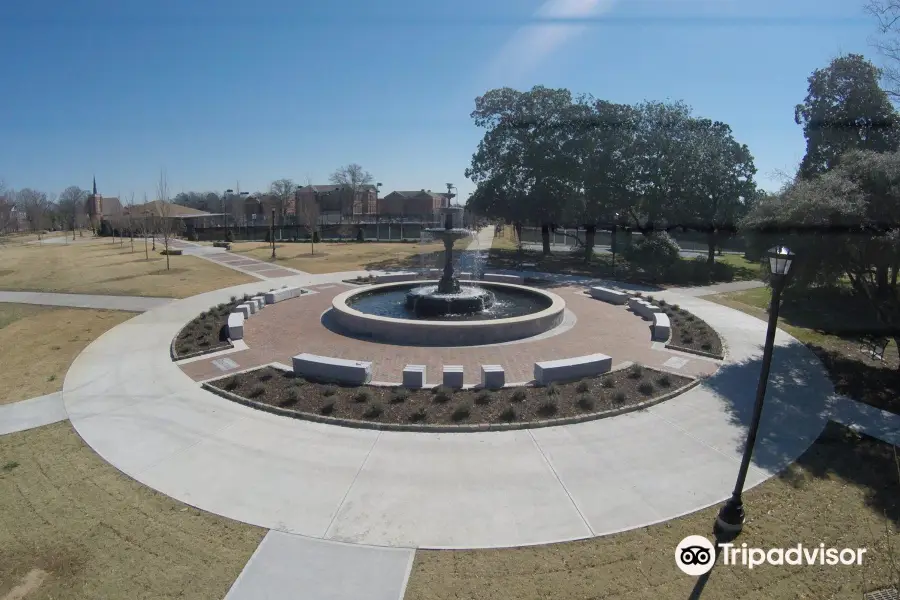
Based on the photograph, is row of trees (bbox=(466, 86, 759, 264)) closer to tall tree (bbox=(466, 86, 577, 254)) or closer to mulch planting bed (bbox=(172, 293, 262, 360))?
tall tree (bbox=(466, 86, 577, 254))

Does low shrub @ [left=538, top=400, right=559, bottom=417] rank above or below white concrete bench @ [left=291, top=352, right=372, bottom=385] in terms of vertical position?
below

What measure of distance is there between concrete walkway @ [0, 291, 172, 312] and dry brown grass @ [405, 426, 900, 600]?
19.0m

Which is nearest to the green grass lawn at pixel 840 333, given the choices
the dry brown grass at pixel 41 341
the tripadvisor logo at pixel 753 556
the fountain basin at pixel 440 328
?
the tripadvisor logo at pixel 753 556

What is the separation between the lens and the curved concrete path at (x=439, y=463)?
636cm

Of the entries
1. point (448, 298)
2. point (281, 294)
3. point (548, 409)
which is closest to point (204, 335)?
point (281, 294)

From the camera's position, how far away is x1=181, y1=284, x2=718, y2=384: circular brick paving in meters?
12.2

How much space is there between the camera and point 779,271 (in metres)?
6.02

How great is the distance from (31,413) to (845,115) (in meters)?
30.3

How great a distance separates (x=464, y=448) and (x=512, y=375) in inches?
147

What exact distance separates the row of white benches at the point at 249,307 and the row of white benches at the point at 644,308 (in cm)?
1308

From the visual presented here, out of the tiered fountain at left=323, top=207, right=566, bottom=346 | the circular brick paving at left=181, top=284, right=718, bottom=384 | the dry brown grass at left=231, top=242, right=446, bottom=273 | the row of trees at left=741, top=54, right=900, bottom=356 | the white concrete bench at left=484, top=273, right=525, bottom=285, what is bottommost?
the circular brick paving at left=181, top=284, right=718, bottom=384

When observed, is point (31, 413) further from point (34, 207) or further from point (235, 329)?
point (34, 207)

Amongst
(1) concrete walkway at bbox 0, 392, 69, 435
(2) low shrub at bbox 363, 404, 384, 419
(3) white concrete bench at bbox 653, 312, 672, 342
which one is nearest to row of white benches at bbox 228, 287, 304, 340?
(1) concrete walkway at bbox 0, 392, 69, 435

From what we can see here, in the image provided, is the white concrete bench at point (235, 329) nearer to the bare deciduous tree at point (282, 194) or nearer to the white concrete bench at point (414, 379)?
the white concrete bench at point (414, 379)
